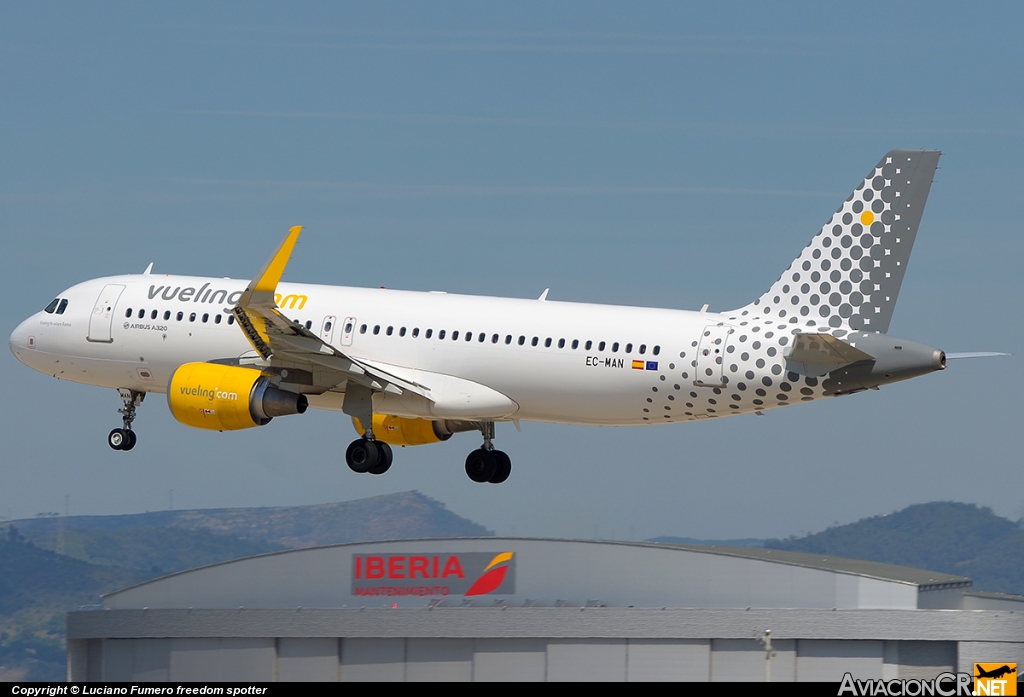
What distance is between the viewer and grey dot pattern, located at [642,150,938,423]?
4609cm

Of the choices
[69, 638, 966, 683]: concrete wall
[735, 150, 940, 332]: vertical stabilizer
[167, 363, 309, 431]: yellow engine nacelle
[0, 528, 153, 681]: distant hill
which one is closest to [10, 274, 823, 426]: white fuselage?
[735, 150, 940, 332]: vertical stabilizer

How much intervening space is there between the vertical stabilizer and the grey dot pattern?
3cm

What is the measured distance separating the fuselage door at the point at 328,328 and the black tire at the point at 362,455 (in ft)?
10.7

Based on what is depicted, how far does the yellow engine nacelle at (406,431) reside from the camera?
5506cm

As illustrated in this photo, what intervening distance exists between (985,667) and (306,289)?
916 inches

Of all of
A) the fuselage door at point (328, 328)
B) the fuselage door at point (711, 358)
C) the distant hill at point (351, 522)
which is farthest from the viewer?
the distant hill at point (351, 522)

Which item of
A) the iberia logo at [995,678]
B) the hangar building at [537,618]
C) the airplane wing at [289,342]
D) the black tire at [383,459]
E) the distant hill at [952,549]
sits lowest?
the iberia logo at [995,678]

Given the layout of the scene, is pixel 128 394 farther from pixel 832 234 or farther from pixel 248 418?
pixel 832 234

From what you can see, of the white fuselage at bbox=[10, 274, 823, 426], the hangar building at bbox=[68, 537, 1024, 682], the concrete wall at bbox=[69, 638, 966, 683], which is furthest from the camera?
the white fuselage at bbox=[10, 274, 823, 426]

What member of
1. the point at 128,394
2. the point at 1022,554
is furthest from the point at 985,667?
the point at 1022,554

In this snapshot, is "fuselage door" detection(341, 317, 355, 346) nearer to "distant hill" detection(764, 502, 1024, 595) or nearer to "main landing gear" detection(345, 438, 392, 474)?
"main landing gear" detection(345, 438, 392, 474)

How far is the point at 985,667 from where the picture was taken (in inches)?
1601

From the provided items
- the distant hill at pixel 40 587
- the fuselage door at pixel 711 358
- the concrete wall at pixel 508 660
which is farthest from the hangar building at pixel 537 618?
the distant hill at pixel 40 587

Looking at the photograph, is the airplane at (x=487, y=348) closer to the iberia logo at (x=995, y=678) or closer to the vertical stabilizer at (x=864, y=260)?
the vertical stabilizer at (x=864, y=260)
